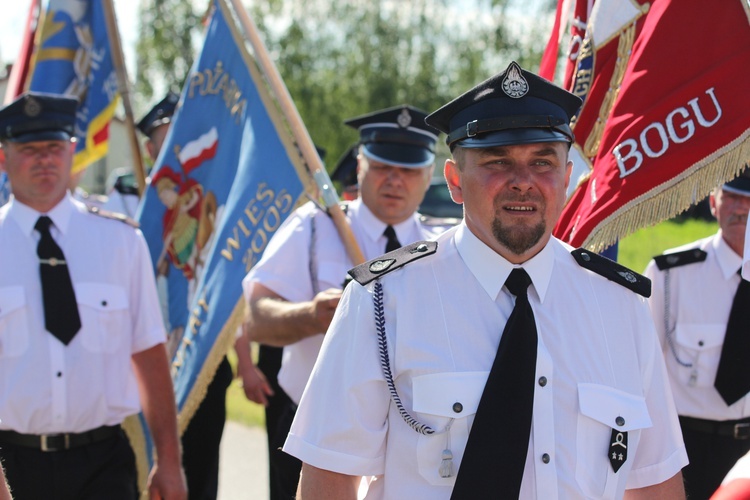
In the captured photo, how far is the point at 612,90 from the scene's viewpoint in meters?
3.51

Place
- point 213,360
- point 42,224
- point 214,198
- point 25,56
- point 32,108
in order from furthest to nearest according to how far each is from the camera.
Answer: point 25,56
point 214,198
point 213,360
point 32,108
point 42,224

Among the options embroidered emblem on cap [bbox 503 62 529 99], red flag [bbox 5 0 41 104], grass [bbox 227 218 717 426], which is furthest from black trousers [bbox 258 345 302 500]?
grass [bbox 227 218 717 426]

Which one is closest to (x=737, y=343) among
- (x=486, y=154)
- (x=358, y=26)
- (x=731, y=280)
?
(x=731, y=280)

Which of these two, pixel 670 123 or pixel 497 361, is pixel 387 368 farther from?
pixel 670 123

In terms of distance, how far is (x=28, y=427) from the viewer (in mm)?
3922

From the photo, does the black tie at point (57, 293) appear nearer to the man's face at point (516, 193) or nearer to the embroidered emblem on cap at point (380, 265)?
the embroidered emblem on cap at point (380, 265)

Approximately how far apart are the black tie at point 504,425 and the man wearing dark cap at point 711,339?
2.24 metres

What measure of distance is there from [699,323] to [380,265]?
2403mm

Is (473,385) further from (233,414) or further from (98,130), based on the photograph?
(233,414)

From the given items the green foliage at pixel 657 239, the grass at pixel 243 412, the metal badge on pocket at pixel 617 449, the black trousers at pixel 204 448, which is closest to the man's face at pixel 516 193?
the metal badge on pocket at pixel 617 449

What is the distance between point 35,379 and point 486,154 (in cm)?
229

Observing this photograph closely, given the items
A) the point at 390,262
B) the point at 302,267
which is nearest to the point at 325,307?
the point at 302,267

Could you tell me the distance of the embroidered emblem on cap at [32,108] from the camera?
14.0 ft

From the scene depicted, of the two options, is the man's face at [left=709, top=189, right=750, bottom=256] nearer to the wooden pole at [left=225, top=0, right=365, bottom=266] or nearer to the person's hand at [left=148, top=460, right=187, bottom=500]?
the wooden pole at [left=225, top=0, right=365, bottom=266]
